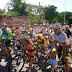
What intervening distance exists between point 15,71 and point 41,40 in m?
2.15

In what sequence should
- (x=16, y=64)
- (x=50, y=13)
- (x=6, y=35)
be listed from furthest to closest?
1. (x=50, y=13)
2. (x=6, y=35)
3. (x=16, y=64)

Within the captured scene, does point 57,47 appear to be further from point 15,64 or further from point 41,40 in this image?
point 15,64

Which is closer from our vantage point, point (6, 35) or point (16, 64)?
point (16, 64)

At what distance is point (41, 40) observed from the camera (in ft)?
19.6

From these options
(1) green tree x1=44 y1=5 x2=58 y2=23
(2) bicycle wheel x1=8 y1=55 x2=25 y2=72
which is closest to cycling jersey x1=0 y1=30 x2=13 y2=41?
(2) bicycle wheel x1=8 y1=55 x2=25 y2=72

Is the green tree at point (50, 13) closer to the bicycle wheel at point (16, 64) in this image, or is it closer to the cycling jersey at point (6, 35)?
the cycling jersey at point (6, 35)

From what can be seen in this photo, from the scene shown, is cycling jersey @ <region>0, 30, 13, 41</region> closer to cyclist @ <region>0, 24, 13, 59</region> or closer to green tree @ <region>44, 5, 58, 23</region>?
cyclist @ <region>0, 24, 13, 59</region>

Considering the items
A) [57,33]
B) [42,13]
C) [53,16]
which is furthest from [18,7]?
[57,33]

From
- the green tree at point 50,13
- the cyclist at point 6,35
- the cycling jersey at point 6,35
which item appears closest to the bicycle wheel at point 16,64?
the cyclist at point 6,35

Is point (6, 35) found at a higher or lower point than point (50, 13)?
lower

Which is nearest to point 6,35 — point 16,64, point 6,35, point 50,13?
point 6,35

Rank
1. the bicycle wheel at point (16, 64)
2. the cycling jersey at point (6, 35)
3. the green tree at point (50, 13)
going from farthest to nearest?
the green tree at point (50, 13) → the cycling jersey at point (6, 35) → the bicycle wheel at point (16, 64)

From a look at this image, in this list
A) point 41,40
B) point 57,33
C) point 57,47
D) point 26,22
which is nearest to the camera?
point 57,33

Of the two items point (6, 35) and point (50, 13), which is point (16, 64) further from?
point (50, 13)
